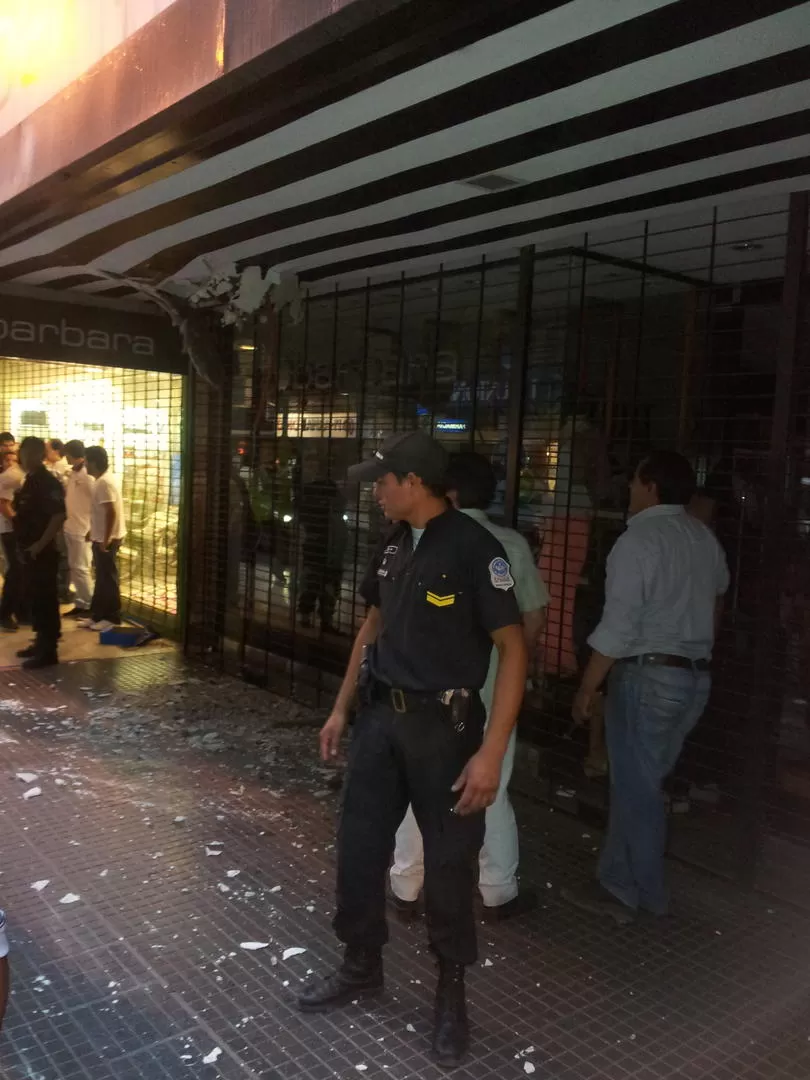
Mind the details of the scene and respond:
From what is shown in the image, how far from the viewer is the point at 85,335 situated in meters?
7.18

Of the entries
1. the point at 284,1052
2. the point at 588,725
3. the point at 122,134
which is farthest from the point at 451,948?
the point at 122,134

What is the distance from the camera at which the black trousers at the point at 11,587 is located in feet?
28.9

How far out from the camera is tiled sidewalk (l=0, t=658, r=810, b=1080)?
2.79 m

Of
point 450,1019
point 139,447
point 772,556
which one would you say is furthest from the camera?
point 139,447

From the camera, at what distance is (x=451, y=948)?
2.81 meters

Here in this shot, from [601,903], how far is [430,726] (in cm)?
160

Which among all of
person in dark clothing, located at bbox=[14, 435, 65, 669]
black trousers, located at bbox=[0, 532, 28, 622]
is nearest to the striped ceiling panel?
person in dark clothing, located at bbox=[14, 435, 65, 669]

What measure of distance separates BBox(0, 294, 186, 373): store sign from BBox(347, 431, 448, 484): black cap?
5.09 meters

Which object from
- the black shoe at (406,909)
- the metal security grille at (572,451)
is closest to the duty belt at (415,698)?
the black shoe at (406,909)

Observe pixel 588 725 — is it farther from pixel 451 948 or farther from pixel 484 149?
pixel 484 149

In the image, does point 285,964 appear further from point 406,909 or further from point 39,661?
point 39,661

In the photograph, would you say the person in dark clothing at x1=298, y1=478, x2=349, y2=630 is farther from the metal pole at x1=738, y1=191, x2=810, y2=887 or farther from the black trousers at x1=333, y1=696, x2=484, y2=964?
the black trousers at x1=333, y1=696, x2=484, y2=964

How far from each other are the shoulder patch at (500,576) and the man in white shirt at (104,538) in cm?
653

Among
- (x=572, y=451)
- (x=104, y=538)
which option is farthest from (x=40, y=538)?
(x=572, y=451)
